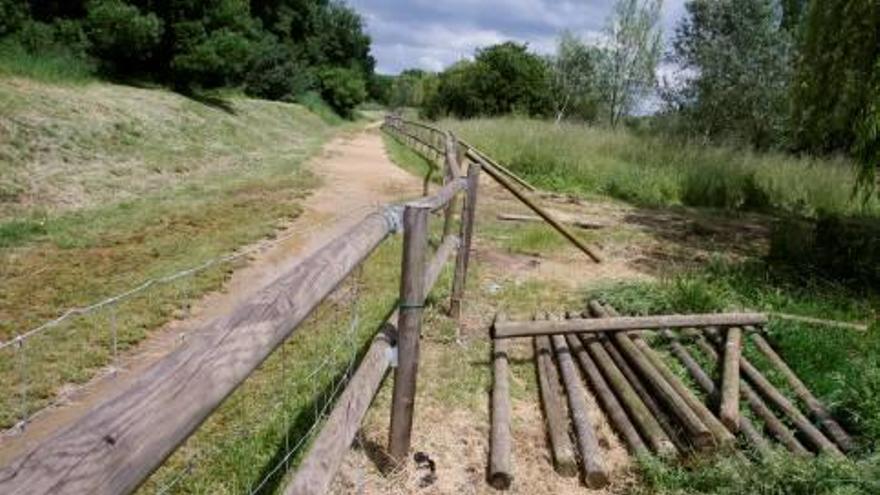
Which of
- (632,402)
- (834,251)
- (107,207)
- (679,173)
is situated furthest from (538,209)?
(679,173)

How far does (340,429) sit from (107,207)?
884 centimetres

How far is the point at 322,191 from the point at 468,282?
21.9ft

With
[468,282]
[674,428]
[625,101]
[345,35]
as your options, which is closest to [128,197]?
[468,282]

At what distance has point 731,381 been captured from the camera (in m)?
5.05

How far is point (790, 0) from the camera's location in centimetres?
2222

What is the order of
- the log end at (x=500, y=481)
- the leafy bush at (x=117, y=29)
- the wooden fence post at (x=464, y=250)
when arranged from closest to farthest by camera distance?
the log end at (x=500, y=481) → the wooden fence post at (x=464, y=250) → the leafy bush at (x=117, y=29)

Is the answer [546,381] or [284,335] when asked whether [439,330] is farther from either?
[284,335]

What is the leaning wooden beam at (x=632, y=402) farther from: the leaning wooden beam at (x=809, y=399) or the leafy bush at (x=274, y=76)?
the leafy bush at (x=274, y=76)

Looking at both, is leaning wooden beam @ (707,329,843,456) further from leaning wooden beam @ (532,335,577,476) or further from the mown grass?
leaning wooden beam @ (532,335,577,476)

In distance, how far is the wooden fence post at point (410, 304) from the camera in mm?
3711

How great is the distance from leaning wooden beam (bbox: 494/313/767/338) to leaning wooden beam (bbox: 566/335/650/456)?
214 mm

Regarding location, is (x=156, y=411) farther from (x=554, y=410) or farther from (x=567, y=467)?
(x=554, y=410)

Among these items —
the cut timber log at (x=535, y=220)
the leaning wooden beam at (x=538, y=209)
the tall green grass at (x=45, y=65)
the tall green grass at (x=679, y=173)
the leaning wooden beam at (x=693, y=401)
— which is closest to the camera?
the leaning wooden beam at (x=693, y=401)

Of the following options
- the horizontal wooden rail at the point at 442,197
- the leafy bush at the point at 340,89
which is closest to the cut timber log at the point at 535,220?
the horizontal wooden rail at the point at 442,197
